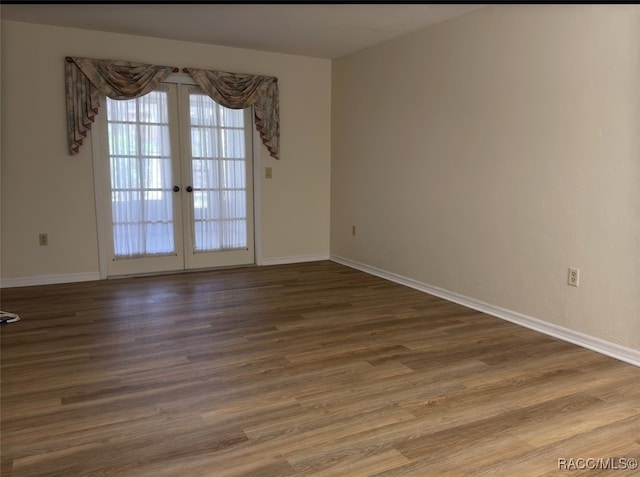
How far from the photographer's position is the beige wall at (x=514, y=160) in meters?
2.96

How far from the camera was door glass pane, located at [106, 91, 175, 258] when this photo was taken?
4.91 metres

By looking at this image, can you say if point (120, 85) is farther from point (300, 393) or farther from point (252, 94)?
point (300, 393)

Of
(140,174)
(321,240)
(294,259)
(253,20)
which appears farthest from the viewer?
(321,240)

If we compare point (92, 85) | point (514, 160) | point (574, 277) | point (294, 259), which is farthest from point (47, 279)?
point (574, 277)

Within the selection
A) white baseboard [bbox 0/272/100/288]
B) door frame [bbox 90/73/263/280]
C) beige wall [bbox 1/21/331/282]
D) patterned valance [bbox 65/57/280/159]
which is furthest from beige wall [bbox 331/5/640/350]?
white baseboard [bbox 0/272/100/288]

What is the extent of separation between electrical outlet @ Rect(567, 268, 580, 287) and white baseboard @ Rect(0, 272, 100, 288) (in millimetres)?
4239

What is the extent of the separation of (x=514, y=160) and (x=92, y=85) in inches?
150

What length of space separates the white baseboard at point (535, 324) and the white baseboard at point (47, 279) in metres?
2.97

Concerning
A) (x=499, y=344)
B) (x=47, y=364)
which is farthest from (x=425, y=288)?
(x=47, y=364)

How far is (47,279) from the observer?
188 inches

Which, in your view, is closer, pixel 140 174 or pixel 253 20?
pixel 253 20

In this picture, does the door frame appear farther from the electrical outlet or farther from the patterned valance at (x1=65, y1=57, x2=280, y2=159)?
the electrical outlet

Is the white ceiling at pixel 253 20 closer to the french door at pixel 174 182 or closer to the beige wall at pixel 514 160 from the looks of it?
the beige wall at pixel 514 160

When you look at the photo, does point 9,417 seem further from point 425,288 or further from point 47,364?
point 425,288
